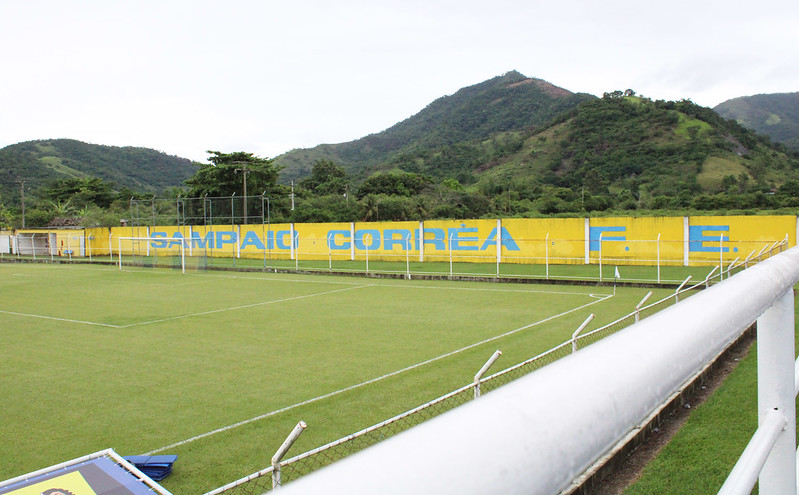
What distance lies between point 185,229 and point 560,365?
3845cm

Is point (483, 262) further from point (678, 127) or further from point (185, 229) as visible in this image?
point (678, 127)

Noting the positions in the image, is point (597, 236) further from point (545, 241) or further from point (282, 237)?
point (282, 237)

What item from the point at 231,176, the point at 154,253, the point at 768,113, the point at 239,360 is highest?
the point at 768,113

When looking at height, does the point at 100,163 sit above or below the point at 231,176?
above

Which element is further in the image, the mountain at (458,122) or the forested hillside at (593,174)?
the mountain at (458,122)

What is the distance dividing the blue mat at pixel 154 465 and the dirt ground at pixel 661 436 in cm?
375

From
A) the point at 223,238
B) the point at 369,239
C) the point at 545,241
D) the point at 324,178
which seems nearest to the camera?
the point at 545,241

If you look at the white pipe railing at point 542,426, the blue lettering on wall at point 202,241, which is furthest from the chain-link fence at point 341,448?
the blue lettering on wall at point 202,241

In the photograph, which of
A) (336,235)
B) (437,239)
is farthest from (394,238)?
(336,235)

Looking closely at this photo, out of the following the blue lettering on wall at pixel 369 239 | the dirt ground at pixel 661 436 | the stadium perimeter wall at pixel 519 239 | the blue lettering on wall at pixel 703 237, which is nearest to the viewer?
the dirt ground at pixel 661 436

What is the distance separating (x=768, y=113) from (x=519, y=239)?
147198 mm

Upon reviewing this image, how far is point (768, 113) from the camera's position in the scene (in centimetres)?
14038

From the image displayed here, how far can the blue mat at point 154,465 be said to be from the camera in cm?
519

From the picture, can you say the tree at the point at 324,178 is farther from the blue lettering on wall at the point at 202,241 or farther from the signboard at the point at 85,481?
the signboard at the point at 85,481
